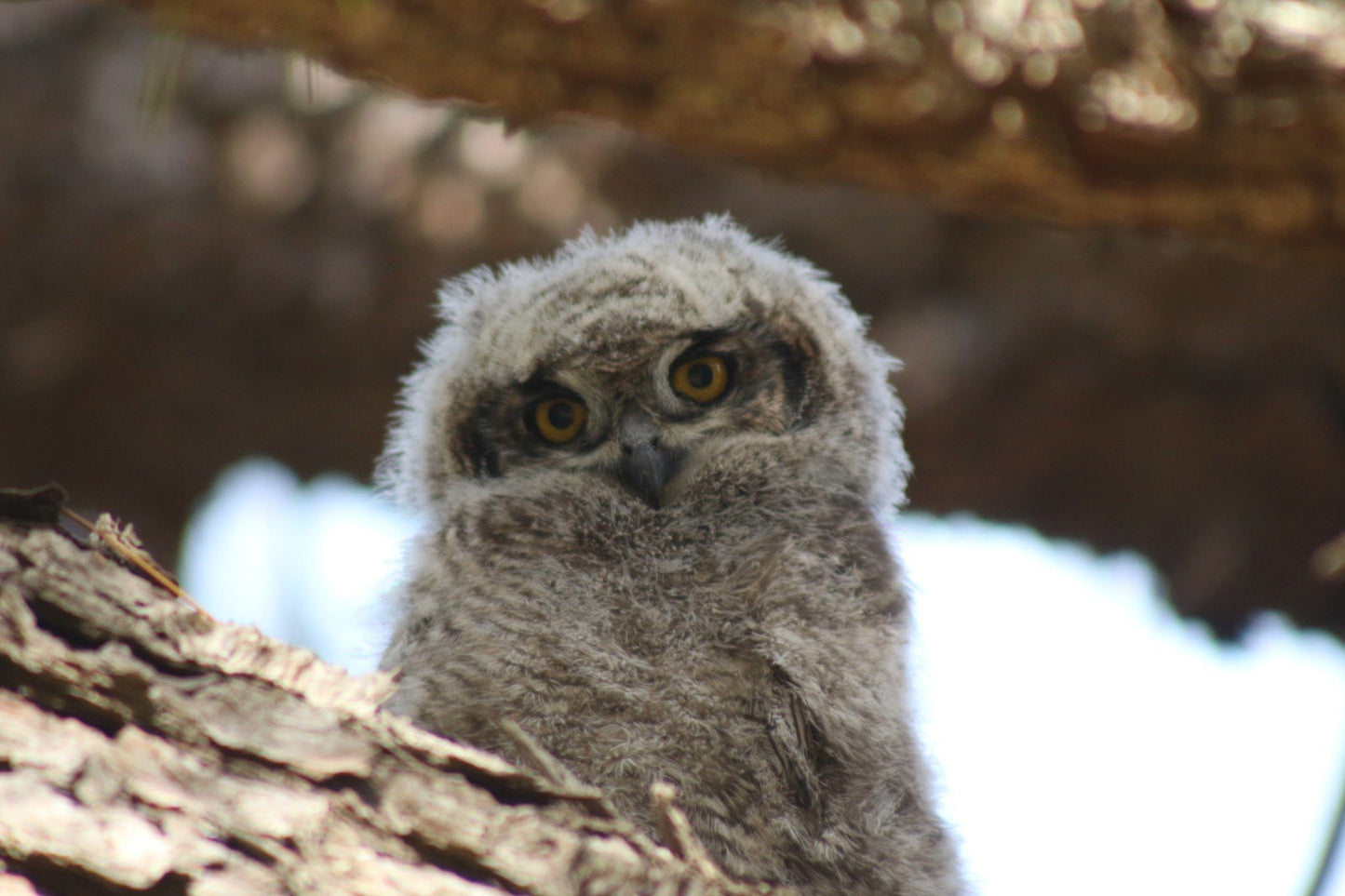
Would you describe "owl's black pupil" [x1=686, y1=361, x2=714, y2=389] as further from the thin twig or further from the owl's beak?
the thin twig

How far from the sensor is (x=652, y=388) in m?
2.79

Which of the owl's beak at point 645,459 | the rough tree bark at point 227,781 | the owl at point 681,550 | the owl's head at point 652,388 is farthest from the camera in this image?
the owl's head at point 652,388

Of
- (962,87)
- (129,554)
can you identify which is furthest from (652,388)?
(129,554)

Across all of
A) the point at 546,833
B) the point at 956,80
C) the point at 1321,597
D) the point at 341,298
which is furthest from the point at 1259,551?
the point at 546,833

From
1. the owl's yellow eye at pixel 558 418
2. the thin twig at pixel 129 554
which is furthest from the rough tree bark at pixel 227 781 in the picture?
the owl's yellow eye at pixel 558 418

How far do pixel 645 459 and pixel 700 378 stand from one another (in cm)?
30

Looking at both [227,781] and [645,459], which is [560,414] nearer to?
[645,459]

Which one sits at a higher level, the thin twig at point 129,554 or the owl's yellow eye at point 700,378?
the owl's yellow eye at point 700,378

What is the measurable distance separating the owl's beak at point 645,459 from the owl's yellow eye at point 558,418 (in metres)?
0.13

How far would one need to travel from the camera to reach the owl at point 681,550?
6.77 ft

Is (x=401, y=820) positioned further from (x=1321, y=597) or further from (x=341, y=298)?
(x=1321, y=597)

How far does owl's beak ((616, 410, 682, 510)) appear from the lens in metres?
2.56

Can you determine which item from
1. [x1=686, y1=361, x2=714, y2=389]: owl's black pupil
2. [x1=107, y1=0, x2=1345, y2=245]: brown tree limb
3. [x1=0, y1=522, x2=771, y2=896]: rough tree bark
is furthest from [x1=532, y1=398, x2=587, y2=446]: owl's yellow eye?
[x1=0, y1=522, x2=771, y2=896]: rough tree bark

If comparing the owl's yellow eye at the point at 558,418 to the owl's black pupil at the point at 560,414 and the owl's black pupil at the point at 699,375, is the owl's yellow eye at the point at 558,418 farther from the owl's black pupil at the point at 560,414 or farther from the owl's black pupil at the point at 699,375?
the owl's black pupil at the point at 699,375
